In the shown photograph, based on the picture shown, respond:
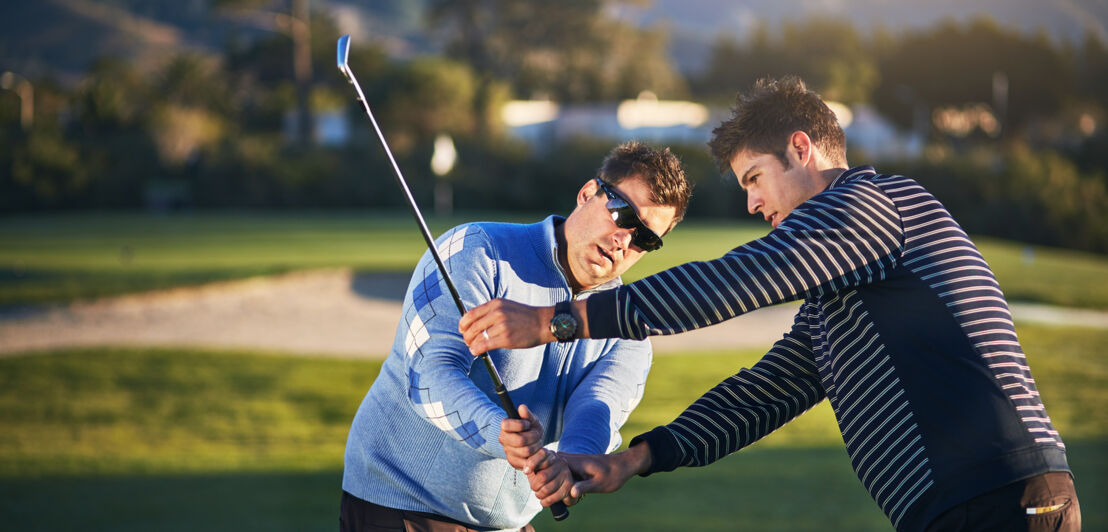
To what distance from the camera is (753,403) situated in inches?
113

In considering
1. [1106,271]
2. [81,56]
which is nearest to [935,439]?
[1106,271]

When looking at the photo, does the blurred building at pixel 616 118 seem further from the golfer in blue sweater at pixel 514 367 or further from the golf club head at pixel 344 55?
the golf club head at pixel 344 55

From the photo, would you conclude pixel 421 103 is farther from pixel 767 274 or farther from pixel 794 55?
pixel 767 274

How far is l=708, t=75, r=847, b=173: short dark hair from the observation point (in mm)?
2482

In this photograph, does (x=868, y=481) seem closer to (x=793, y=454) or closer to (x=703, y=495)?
(x=703, y=495)

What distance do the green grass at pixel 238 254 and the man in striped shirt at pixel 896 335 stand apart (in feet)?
48.1

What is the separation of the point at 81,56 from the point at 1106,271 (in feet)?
386

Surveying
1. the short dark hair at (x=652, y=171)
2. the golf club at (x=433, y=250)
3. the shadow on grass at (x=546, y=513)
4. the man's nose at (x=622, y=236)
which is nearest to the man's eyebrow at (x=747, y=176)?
the short dark hair at (x=652, y=171)

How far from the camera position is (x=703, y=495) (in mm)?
6730

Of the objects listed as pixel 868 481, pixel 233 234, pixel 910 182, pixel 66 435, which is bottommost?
pixel 233 234

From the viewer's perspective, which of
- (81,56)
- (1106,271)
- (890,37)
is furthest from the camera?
(81,56)

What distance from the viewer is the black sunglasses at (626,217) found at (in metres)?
2.68

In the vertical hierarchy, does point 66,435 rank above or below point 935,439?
below

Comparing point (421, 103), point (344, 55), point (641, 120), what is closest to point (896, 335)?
point (344, 55)
